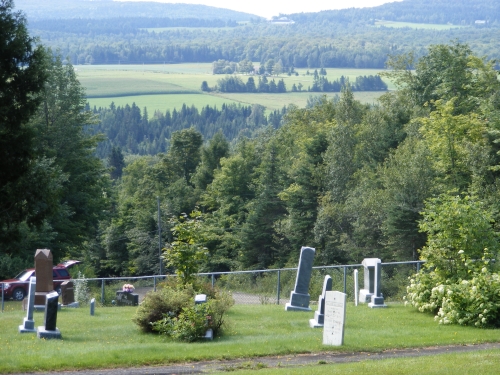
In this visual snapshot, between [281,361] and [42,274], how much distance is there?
32.1ft

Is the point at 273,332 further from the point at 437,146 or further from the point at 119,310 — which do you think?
the point at 437,146

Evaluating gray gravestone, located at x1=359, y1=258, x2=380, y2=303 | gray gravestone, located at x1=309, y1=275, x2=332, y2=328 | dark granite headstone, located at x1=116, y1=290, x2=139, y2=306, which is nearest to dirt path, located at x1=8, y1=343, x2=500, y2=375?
gray gravestone, located at x1=309, y1=275, x2=332, y2=328

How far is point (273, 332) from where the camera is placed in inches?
704

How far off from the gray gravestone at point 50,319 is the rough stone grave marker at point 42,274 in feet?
14.9

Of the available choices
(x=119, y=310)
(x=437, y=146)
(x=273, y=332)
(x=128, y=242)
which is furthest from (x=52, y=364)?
(x=128, y=242)

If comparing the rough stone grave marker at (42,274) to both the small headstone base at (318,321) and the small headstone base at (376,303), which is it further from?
the small headstone base at (376,303)

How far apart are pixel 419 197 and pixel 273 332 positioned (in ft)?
104

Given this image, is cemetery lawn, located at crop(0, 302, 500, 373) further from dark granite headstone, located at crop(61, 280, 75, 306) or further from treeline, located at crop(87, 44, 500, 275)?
treeline, located at crop(87, 44, 500, 275)

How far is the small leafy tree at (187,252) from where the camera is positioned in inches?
752

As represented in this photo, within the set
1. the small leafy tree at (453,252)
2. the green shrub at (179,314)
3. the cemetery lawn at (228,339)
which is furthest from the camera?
the small leafy tree at (453,252)

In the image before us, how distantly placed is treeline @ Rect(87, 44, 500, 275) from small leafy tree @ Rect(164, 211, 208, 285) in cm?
2116

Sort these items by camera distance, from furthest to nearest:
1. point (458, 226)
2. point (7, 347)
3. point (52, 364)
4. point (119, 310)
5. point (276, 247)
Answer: point (276, 247)
point (119, 310)
point (458, 226)
point (7, 347)
point (52, 364)

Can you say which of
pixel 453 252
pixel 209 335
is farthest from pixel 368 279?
pixel 209 335

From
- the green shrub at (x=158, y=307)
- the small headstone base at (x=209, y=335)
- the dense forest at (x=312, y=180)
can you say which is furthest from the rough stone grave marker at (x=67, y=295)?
the small headstone base at (x=209, y=335)
